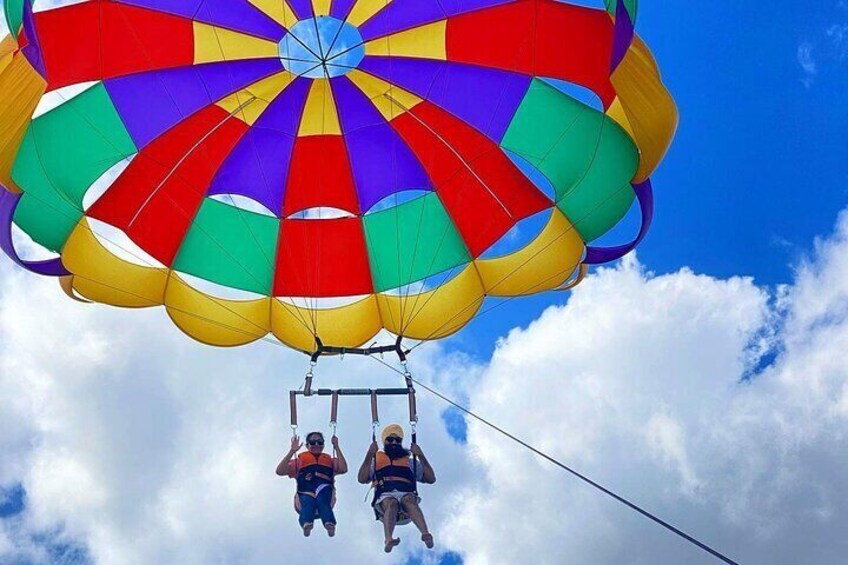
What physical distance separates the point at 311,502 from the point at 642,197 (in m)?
3.85

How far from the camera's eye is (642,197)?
8969mm

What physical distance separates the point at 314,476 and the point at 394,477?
27.4 inches

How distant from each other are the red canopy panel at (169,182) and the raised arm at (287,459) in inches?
98.4

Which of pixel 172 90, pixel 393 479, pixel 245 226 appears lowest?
pixel 393 479

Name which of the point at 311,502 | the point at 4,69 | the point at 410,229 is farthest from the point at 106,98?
the point at 311,502

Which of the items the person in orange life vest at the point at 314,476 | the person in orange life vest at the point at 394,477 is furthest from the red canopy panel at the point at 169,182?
the person in orange life vest at the point at 394,477

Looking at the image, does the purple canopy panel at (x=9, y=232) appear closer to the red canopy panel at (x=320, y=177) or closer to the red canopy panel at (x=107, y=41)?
the red canopy panel at (x=107, y=41)

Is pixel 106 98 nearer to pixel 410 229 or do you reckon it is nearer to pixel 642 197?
pixel 410 229

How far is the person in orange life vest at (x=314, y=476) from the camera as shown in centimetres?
862

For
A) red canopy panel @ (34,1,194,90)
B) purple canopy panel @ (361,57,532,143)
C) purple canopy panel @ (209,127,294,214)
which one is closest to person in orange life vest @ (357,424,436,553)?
purple canopy panel @ (209,127,294,214)

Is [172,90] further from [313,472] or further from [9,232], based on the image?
[313,472]

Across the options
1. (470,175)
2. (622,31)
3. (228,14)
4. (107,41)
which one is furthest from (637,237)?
(107,41)

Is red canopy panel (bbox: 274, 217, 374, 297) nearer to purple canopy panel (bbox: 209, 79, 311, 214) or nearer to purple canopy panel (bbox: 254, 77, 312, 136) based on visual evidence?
purple canopy panel (bbox: 209, 79, 311, 214)

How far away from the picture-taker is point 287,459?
875cm
